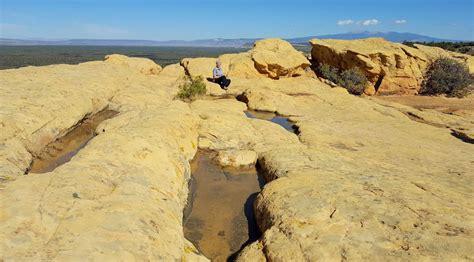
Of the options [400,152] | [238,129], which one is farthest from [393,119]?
[238,129]

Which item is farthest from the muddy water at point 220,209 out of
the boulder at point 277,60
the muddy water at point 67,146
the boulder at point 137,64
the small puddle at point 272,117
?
the boulder at point 137,64

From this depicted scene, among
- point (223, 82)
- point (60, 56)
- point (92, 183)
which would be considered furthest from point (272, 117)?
point (60, 56)

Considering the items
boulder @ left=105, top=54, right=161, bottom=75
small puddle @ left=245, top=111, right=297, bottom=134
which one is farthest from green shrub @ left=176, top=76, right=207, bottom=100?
boulder @ left=105, top=54, right=161, bottom=75

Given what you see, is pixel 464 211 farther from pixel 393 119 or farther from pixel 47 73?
pixel 47 73

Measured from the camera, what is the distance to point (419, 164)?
35.5ft

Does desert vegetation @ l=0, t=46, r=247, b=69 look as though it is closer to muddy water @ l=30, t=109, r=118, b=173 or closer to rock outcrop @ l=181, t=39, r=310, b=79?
rock outcrop @ l=181, t=39, r=310, b=79

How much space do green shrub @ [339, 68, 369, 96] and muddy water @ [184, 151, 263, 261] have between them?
709 inches

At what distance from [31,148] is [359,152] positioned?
9.70m

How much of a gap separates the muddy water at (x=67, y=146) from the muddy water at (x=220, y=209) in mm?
3746

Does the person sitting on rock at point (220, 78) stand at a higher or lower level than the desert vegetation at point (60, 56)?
higher

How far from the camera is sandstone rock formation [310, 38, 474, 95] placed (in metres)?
27.6

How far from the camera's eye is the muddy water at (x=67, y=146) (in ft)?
32.9

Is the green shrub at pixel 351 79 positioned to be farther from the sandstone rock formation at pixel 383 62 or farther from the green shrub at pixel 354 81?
the sandstone rock formation at pixel 383 62

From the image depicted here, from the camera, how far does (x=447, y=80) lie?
27.4 m
